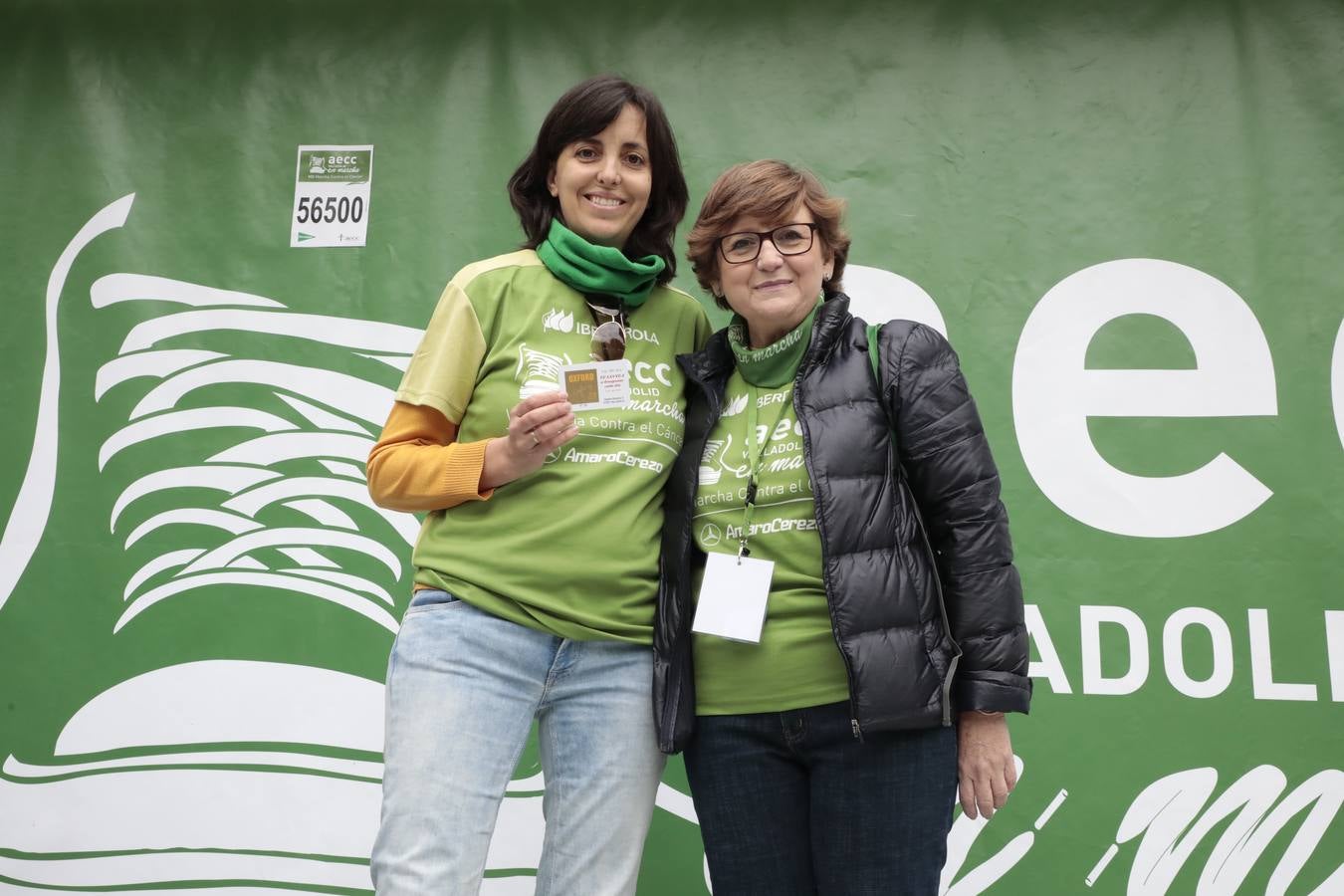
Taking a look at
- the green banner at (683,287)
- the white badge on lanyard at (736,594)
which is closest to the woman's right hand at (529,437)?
the white badge on lanyard at (736,594)

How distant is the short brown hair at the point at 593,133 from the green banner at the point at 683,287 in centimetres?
99

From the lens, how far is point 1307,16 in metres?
2.74

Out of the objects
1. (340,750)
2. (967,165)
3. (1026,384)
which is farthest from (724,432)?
(340,750)

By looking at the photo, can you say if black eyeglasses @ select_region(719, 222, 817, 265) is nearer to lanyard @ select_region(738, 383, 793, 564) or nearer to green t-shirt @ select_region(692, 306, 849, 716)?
green t-shirt @ select_region(692, 306, 849, 716)

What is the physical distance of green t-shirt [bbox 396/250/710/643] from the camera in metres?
1.55

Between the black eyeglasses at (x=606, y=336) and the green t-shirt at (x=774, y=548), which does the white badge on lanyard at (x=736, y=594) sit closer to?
the green t-shirt at (x=774, y=548)

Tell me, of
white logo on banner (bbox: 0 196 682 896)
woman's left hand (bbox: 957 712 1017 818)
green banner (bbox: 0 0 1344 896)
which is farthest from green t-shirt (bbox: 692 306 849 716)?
white logo on banner (bbox: 0 196 682 896)

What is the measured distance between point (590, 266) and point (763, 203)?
0.31 meters

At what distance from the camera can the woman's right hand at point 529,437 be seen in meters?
1.45

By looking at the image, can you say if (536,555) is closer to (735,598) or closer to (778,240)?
(735,598)

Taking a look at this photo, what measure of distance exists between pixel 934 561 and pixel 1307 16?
7.48 feet

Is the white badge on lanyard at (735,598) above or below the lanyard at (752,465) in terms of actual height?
below

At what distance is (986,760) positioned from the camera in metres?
1.51

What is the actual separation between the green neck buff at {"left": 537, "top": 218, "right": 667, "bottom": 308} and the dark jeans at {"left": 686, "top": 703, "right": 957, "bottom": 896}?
739mm
